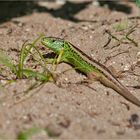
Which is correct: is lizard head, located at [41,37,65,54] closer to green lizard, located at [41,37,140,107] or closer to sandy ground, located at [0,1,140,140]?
green lizard, located at [41,37,140,107]

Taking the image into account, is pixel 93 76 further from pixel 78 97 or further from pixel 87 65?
pixel 78 97

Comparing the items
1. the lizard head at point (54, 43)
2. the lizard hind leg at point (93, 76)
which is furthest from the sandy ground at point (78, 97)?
the lizard head at point (54, 43)

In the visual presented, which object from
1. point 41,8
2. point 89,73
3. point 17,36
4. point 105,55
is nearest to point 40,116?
point 89,73

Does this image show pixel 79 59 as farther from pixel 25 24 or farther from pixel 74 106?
pixel 25 24

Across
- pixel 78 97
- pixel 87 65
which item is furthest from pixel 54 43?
pixel 78 97

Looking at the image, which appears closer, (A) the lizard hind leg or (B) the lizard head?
(A) the lizard hind leg

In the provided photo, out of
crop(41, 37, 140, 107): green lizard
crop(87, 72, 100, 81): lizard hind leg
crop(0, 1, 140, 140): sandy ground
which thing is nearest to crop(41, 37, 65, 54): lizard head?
crop(41, 37, 140, 107): green lizard
